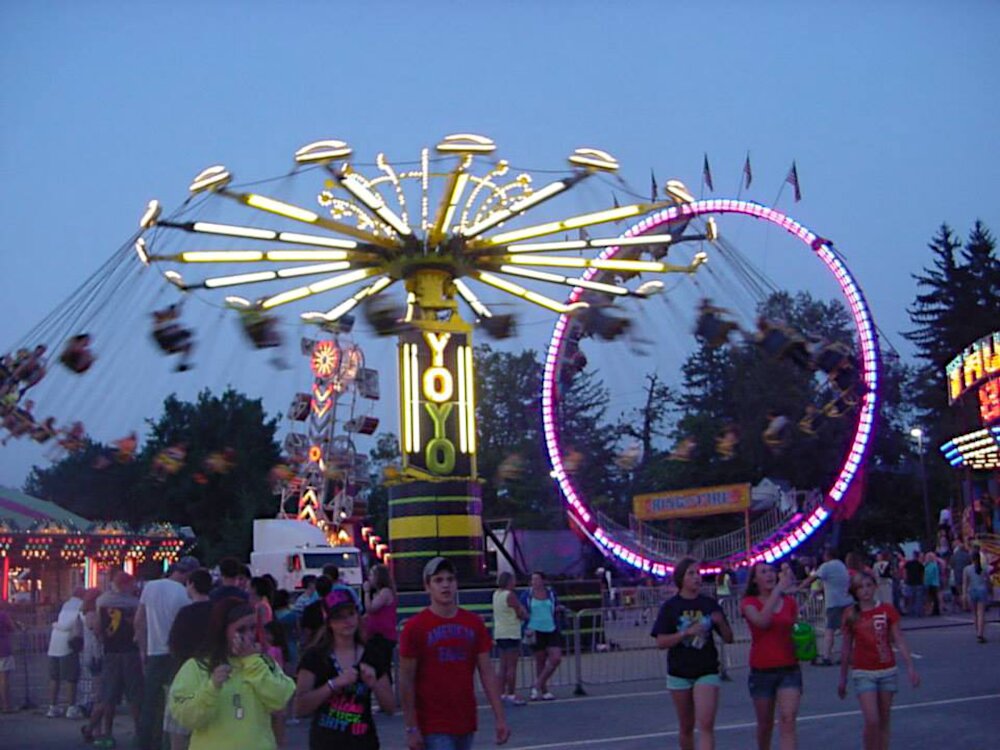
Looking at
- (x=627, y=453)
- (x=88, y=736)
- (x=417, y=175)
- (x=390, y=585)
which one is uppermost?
(x=417, y=175)

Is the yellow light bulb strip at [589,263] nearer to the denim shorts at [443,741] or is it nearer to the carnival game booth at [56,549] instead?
the carnival game booth at [56,549]

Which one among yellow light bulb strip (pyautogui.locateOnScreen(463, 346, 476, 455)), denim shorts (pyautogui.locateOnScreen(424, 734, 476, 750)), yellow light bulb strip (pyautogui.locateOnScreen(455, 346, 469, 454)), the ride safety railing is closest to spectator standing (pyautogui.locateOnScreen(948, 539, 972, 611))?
the ride safety railing

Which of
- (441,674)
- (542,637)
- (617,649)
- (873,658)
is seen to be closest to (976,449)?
(617,649)

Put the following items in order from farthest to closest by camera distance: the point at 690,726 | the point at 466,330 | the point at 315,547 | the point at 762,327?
the point at 315,547 < the point at 466,330 < the point at 762,327 < the point at 690,726

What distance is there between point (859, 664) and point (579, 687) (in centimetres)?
747

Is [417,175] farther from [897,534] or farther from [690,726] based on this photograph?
[897,534]

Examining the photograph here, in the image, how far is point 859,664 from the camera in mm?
9148

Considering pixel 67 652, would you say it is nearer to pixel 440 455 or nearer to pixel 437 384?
pixel 440 455

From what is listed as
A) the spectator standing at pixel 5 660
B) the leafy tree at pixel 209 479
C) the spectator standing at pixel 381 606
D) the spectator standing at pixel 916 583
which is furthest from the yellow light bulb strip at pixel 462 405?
the leafy tree at pixel 209 479

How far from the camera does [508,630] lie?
1541cm

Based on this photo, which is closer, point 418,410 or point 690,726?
point 690,726

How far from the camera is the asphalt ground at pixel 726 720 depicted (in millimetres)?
11078

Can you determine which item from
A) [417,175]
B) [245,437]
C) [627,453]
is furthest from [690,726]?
[245,437]

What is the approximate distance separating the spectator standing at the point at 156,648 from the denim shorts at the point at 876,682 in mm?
5210
